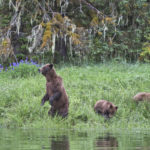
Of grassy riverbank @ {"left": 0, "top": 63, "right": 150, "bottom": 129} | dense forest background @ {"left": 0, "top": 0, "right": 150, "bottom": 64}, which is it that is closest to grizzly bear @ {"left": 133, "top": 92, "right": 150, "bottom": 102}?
grassy riverbank @ {"left": 0, "top": 63, "right": 150, "bottom": 129}

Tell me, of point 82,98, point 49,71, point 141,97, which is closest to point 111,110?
point 141,97

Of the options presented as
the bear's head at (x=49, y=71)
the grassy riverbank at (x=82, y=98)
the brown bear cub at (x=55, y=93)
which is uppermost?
the bear's head at (x=49, y=71)

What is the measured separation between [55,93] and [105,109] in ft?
5.37

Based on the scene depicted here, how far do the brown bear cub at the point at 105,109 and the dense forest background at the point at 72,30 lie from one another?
21.9ft

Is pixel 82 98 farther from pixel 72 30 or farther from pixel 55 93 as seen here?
pixel 72 30

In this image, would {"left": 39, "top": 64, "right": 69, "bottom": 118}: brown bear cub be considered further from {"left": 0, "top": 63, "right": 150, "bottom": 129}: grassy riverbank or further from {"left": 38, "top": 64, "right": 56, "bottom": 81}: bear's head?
{"left": 0, "top": 63, "right": 150, "bottom": 129}: grassy riverbank

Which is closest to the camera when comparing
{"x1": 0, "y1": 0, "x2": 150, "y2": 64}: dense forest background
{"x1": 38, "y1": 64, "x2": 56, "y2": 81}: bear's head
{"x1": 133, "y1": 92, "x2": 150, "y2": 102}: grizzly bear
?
{"x1": 38, "y1": 64, "x2": 56, "y2": 81}: bear's head

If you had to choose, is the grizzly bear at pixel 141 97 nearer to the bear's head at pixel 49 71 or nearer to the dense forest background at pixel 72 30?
the bear's head at pixel 49 71

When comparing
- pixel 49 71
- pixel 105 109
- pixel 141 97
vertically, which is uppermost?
pixel 49 71

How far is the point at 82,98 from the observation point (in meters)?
12.7

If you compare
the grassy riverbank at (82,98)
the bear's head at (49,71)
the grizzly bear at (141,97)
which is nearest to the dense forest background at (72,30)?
the grassy riverbank at (82,98)

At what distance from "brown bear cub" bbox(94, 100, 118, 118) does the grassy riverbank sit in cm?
16

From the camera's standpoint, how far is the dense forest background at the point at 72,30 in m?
18.5

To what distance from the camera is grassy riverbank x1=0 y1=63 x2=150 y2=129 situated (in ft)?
33.6
